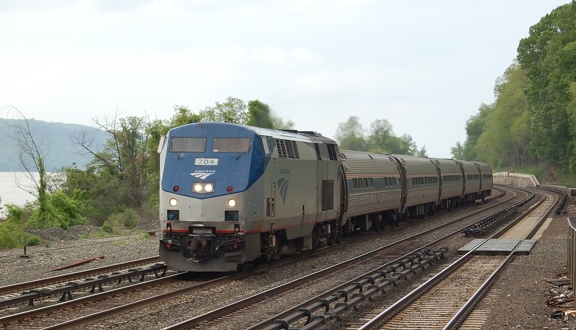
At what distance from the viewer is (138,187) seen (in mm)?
63500

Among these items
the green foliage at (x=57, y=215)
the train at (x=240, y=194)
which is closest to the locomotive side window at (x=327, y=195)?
the train at (x=240, y=194)

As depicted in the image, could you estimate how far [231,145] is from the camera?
1923 centimetres

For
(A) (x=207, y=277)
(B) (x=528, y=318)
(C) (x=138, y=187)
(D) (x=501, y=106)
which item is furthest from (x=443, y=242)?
(D) (x=501, y=106)

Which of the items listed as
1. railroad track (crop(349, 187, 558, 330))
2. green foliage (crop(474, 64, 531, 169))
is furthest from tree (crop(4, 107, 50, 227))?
green foliage (crop(474, 64, 531, 169))

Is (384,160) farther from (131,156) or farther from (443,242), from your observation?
(131,156)

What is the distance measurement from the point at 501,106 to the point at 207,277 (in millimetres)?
116053

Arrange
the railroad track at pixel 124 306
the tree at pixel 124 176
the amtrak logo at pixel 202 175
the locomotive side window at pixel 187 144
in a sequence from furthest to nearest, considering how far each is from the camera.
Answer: the tree at pixel 124 176, the locomotive side window at pixel 187 144, the amtrak logo at pixel 202 175, the railroad track at pixel 124 306

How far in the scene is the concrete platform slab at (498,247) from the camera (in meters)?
24.8

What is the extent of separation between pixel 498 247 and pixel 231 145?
10.8 metres

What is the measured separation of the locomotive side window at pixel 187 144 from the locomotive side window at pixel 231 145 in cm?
30

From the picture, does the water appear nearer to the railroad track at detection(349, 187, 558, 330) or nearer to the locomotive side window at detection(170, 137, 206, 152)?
the locomotive side window at detection(170, 137, 206, 152)

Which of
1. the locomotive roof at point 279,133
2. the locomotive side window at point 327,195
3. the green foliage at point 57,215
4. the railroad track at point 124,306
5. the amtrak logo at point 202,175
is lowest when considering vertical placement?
the railroad track at point 124,306

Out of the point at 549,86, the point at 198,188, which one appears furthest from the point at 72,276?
the point at 549,86

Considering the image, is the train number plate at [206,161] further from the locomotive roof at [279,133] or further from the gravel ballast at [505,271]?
the gravel ballast at [505,271]
